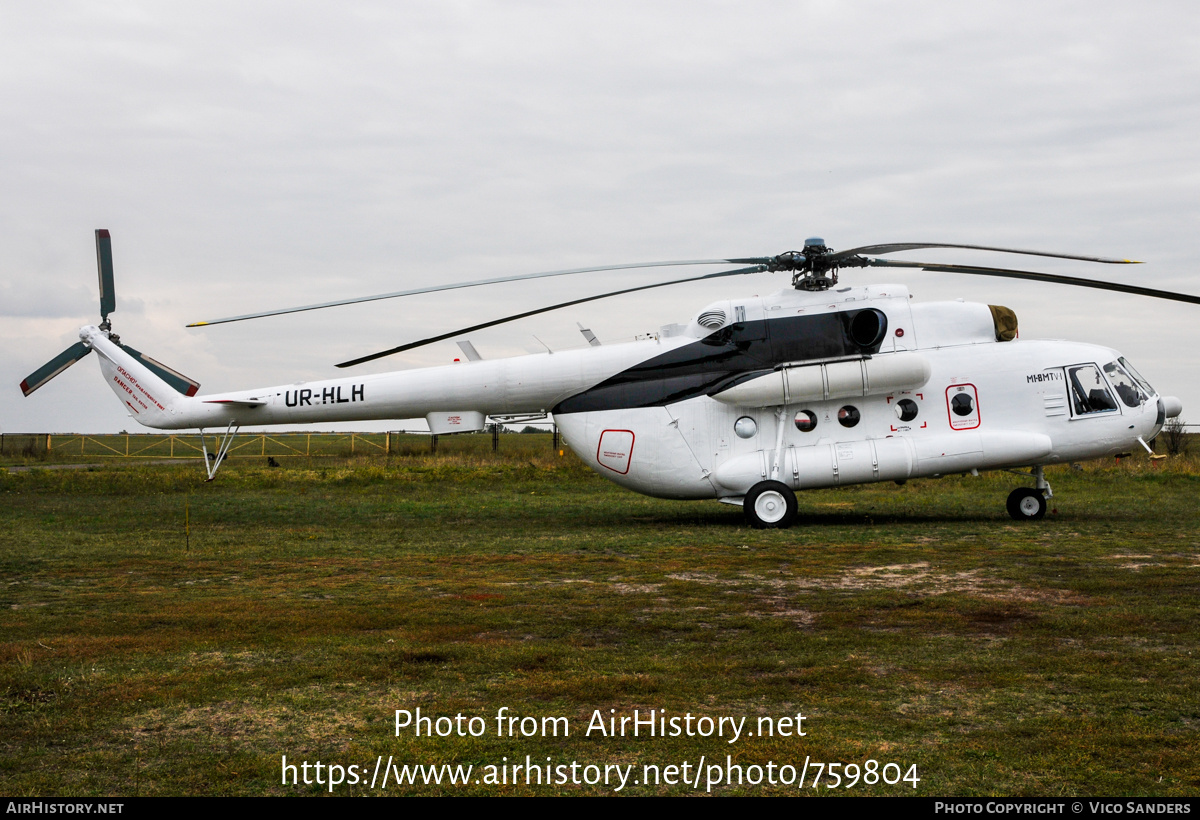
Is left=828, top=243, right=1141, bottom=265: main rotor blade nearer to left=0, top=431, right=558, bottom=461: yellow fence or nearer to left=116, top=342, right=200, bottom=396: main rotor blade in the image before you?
left=116, top=342, right=200, bottom=396: main rotor blade

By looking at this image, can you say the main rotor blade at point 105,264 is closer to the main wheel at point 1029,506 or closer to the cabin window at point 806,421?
the cabin window at point 806,421

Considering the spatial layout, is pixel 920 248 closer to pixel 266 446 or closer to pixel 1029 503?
pixel 1029 503

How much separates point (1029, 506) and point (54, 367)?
1977 cm

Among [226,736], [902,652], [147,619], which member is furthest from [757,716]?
[147,619]

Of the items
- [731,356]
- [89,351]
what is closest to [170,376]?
[89,351]

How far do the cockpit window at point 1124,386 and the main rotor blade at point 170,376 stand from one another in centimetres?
1743

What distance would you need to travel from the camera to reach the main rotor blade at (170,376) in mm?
18766

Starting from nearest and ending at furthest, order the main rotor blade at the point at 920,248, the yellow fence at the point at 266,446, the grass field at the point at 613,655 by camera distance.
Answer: the grass field at the point at 613,655 < the main rotor blade at the point at 920,248 < the yellow fence at the point at 266,446

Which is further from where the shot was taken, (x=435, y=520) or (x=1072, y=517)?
(x=435, y=520)

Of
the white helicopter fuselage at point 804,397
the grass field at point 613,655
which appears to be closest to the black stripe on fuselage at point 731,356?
the white helicopter fuselage at point 804,397

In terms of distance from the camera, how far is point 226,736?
16.9 ft

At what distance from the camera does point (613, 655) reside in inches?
275

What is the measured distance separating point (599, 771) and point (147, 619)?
5.81 m

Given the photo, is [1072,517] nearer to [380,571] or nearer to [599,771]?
[380,571]
